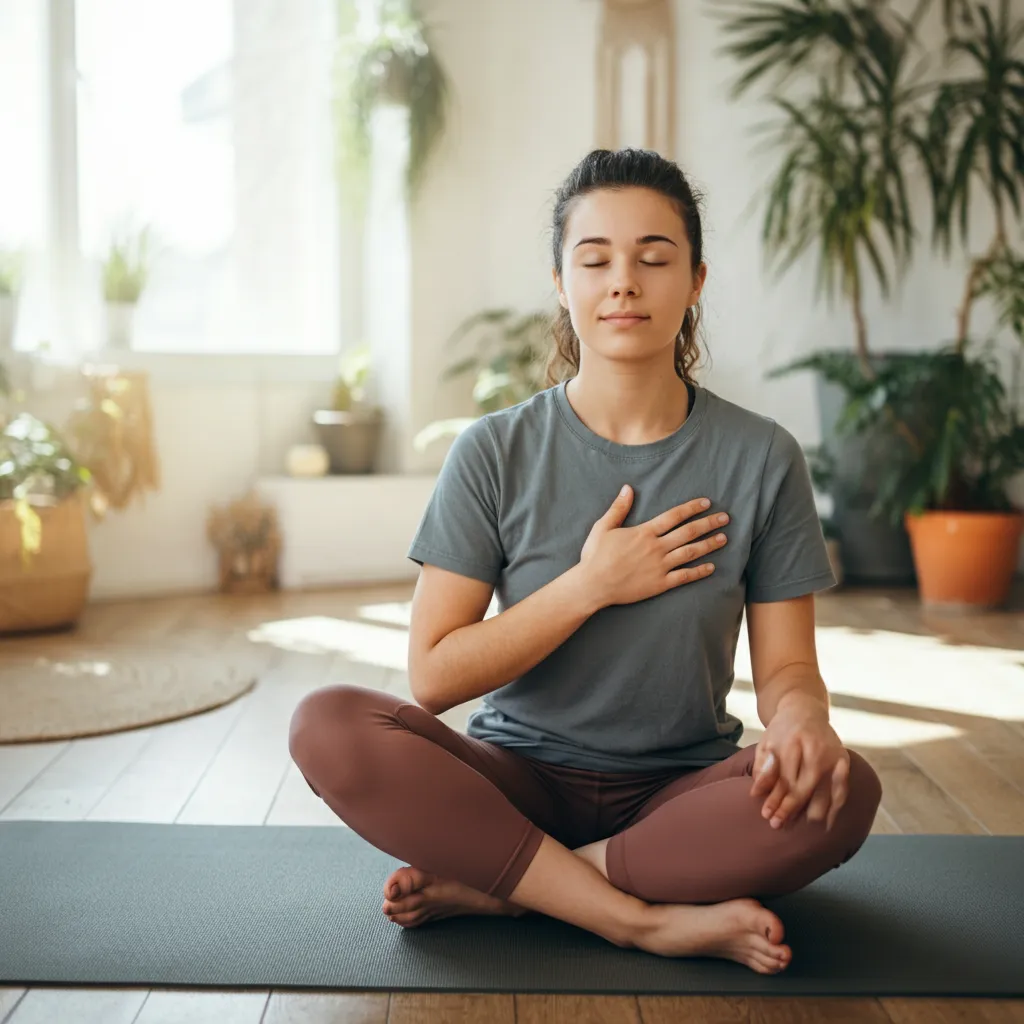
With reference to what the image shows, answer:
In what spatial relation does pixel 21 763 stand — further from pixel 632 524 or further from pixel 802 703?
pixel 802 703

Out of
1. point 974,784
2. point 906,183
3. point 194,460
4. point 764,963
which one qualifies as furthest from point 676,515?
point 906,183

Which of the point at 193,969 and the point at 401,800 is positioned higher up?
the point at 401,800

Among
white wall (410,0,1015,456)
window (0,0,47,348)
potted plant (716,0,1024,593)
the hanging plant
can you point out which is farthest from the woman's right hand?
the hanging plant

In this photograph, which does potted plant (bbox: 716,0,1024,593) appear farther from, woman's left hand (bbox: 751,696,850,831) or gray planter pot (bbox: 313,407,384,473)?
woman's left hand (bbox: 751,696,850,831)

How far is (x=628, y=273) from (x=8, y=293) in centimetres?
296

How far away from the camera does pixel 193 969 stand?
1.49 metres

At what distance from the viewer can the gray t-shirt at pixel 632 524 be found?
1608 millimetres

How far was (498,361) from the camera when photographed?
4664 millimetres

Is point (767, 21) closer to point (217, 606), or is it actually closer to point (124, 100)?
point (124, 100)

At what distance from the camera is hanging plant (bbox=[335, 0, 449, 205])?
458 centimetres

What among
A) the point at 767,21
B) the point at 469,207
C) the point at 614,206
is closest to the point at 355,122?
the point at 469,207

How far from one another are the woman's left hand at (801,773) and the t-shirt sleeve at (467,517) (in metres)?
0.41

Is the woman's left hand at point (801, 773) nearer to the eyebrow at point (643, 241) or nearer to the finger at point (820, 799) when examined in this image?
the finger at point (820, 799)

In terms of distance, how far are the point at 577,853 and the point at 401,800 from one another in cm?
25
